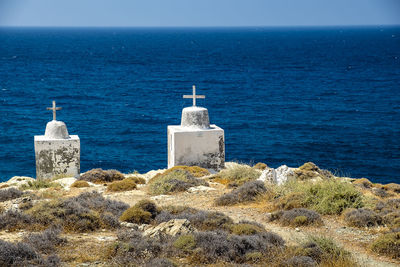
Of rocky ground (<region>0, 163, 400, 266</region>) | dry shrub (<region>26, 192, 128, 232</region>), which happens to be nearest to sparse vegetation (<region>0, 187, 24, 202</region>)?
rocky ground (<region>0, 163, 400, 266</region>)

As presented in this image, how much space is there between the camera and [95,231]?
11.5m

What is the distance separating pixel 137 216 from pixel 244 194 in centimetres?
363

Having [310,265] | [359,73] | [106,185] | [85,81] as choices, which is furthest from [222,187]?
[359,73]

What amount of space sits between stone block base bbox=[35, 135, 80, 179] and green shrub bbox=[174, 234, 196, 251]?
1019cm

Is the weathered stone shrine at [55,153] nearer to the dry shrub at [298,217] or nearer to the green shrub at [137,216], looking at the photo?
the green shrub at [137,216]

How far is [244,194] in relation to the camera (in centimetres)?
1485

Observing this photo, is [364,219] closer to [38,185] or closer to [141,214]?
[141,214]

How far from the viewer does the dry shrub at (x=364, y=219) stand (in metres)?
12.4

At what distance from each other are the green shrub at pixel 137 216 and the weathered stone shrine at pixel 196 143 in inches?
282

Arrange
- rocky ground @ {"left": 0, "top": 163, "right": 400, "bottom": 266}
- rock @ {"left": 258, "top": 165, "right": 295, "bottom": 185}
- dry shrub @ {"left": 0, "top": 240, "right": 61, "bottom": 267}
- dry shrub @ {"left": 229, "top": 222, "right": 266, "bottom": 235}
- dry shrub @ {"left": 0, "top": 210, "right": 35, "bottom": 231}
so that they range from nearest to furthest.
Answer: dry shrub @ {"left": 0, "top": 240, "right": 61, "bottom": 267} < rocky ground @ {"left": 0, "top": 163, "right": 400, "bottom": 266} < dry shrub @ {"left": 229, "top": 222, "right": 266, "bottom": 235} < dry shrub @ {"left": 0, "top": 210, "right": 35, "bottom": 231} < rock @ {"left": 258, "top": 165, "right": 295, "bottom": 185}

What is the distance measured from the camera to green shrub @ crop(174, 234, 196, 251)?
9883 millimetres

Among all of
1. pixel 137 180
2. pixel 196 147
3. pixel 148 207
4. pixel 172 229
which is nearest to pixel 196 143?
pixel 196 147

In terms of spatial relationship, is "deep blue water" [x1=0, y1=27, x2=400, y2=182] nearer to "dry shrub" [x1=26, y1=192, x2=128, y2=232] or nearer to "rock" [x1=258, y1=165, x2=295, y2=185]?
"rock" [x1=258, y1=165, x2=295, y2=185]

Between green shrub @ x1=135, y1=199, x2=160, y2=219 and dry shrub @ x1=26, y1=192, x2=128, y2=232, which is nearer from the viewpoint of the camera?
dry shrub @ x1=26, y1=192, x2=128, y2=232
